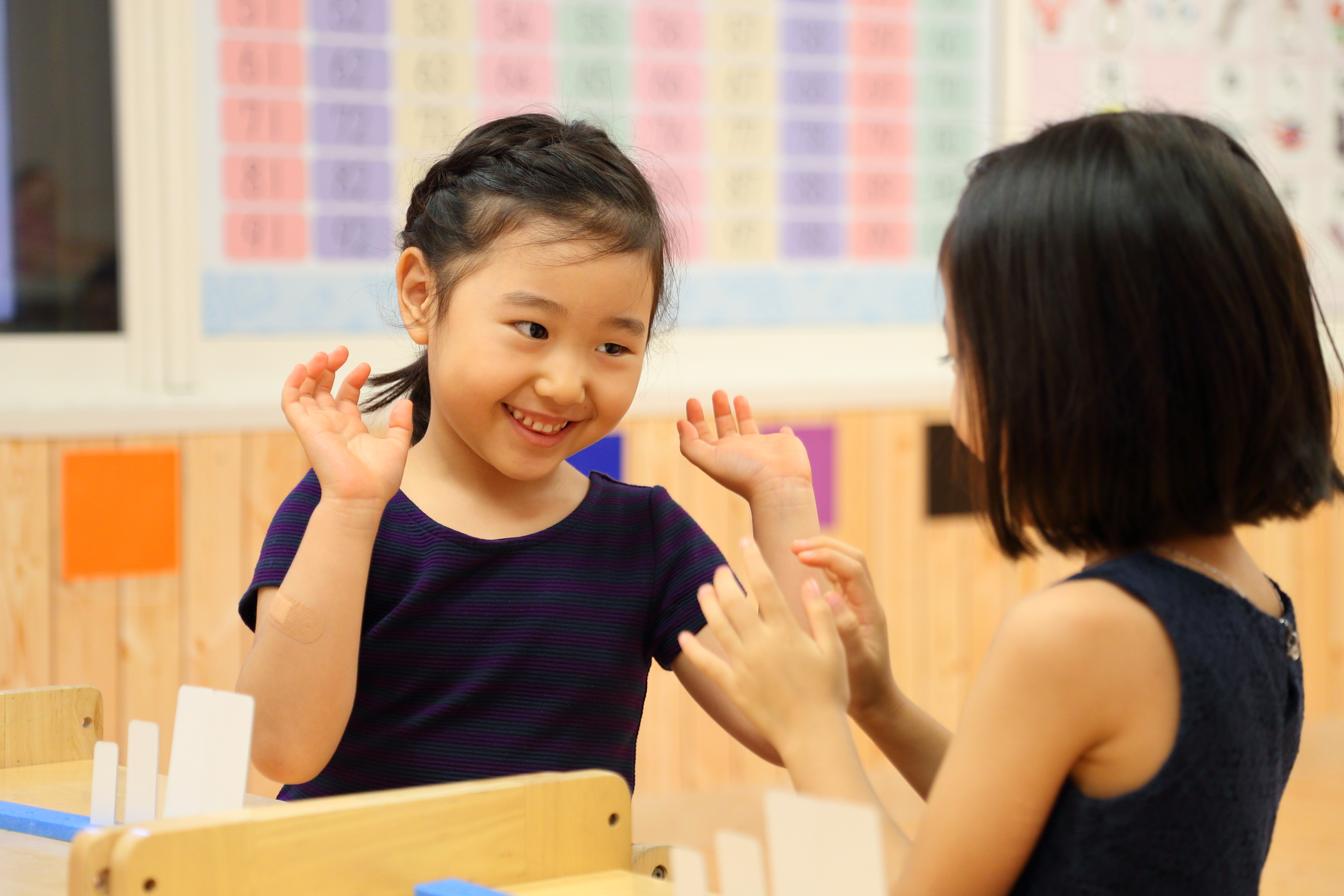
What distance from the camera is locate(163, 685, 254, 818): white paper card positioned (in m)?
0.85

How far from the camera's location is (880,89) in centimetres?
285

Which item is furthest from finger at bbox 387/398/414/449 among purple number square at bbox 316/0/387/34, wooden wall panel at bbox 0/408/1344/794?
purple number square at bbox 316/0/387/34

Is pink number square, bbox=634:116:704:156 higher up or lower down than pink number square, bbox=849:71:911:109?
lower down

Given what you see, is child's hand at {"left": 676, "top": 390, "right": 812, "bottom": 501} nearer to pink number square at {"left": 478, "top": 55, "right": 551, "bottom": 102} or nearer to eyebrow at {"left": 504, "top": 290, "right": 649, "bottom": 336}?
eyebrow at {"left": 504, "top": 290, "right": 649, "bottom": 336}

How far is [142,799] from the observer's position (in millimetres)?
913

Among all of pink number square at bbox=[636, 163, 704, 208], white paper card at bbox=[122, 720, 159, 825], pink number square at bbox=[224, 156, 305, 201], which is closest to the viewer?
white paper card at bbox=[122, 720, 159, 825]

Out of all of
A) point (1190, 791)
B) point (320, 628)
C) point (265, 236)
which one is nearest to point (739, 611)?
point (1190, 791)

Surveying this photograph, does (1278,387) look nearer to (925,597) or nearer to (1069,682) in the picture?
(1069,682)

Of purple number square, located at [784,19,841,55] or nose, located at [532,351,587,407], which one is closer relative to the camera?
nose, located at [532,351,587,407]

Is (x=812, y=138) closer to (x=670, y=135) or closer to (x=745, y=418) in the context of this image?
(x=670, y=135)

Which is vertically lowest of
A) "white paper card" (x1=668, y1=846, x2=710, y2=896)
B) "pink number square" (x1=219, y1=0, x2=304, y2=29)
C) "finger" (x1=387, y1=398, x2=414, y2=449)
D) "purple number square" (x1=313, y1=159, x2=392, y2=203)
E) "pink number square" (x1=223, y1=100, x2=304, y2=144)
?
"white paper card" (x1=668, y1=846, x2=710, y2=896)

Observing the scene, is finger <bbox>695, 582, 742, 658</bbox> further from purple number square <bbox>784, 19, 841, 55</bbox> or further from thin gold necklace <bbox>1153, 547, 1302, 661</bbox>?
purple number square <bbox>784, 19, 841, 55</bbox>

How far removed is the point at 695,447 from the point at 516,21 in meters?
1.47

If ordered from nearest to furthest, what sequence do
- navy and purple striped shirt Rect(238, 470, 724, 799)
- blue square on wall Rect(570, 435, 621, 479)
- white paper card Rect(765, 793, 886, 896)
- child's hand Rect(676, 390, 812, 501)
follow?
white paper card Rect(765, 793, 886, 896), navy and purple striped shirt Rect(238, 470, 724, 799), child's hand Rect(676, 390, 812, 501), blue square on wall Rect(570, 435, 621, 479)
